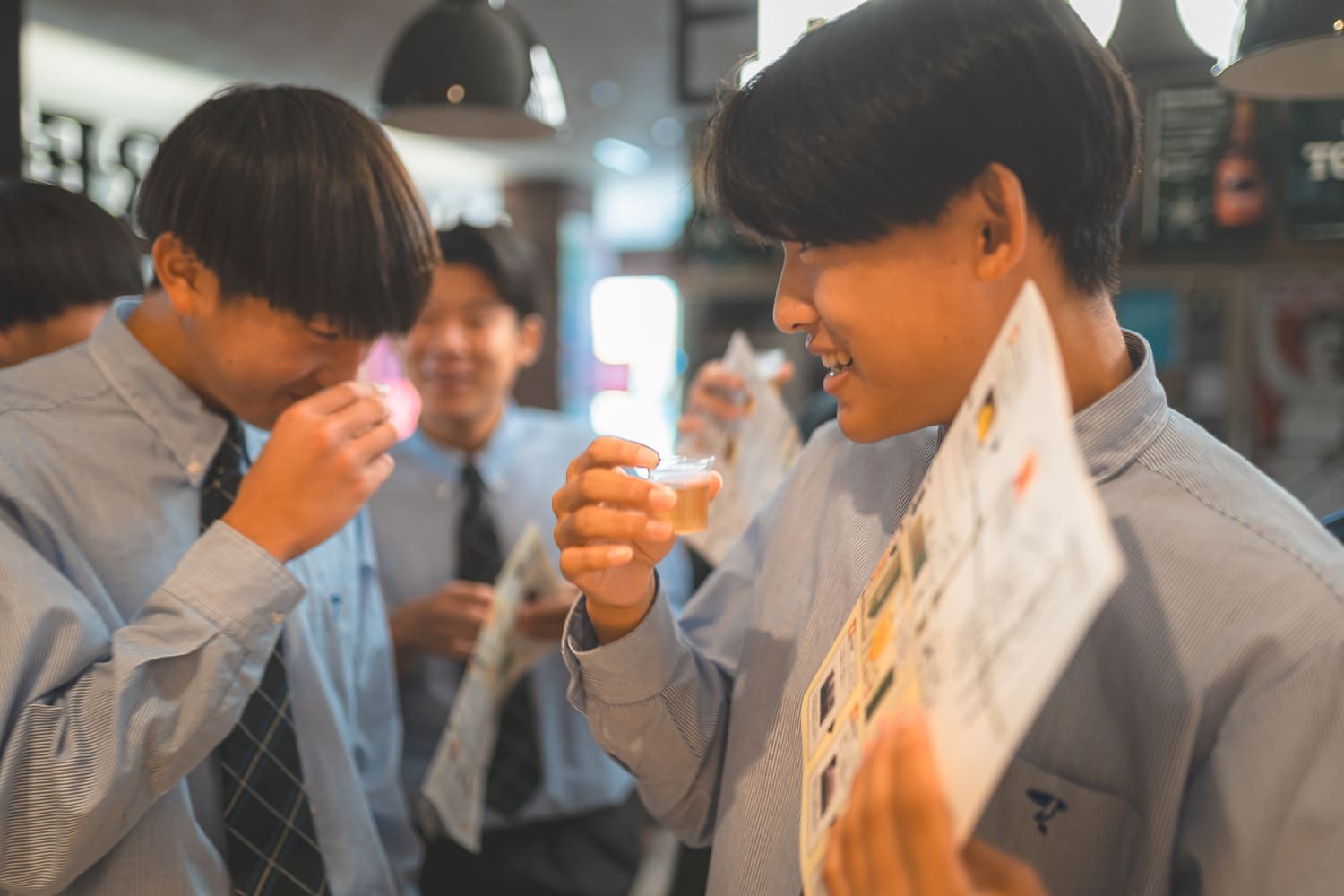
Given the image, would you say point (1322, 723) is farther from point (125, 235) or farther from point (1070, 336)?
point (125, 235)

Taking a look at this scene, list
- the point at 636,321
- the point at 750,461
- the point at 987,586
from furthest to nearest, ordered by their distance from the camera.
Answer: the point at 636,321 → the point at 750,461 → the point at 987,586

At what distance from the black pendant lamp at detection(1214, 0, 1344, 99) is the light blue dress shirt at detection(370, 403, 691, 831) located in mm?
1382

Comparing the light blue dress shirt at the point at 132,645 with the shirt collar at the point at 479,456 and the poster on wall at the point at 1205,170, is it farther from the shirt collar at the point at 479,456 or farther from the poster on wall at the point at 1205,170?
the poster on wall at the point at 1205,170

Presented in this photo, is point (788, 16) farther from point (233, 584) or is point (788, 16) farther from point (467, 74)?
point (233, 584)

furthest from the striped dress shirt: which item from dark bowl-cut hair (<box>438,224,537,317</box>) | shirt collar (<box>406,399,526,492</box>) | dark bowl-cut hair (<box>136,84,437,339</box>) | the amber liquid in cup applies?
dark bowl-cut hair (<box>438,224,537,317</box>)

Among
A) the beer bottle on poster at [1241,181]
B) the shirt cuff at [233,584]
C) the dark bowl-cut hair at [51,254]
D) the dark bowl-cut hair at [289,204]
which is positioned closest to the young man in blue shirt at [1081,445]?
the shirt cuff at [233,584]

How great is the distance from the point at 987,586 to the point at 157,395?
1.11m

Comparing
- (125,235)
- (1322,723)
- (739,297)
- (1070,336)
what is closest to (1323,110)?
(739,297)

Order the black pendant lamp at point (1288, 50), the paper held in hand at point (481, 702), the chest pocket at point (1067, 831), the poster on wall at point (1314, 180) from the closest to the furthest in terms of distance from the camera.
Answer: the chest pocket at point (1067, 831)
the black pendant lamp at point (1288, 50)
the paper held in hand at point (481, 702)
the poster on wall at point (1314, 180)

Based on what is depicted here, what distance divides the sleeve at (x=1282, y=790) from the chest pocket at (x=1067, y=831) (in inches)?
2.7

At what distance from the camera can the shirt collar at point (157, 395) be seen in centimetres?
126

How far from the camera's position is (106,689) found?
1.00 m

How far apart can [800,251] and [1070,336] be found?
26cm

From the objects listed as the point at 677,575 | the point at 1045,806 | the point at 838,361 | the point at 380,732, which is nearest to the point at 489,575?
the point at 677,575
